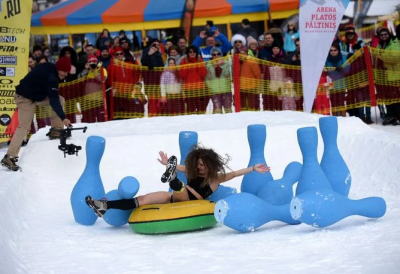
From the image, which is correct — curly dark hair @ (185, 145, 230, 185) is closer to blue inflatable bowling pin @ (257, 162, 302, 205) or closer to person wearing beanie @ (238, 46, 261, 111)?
blue inflatable bowling pin @ (257, 162, 302, 205)

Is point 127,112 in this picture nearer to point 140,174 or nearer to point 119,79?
point 119,79

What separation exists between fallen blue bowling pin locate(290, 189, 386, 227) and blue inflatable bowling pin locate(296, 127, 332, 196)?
2.13ft

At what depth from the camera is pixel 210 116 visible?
11.3 metres

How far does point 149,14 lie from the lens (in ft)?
63.9

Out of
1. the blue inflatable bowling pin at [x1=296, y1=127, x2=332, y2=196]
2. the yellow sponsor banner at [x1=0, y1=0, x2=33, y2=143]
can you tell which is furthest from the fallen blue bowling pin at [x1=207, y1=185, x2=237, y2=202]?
the yellow sponsor banner at [x1=0, y1=0, x2=33, y2=143]

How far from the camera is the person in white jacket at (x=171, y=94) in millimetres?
12680

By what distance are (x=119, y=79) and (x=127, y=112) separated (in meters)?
0.55

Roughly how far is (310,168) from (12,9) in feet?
19.2

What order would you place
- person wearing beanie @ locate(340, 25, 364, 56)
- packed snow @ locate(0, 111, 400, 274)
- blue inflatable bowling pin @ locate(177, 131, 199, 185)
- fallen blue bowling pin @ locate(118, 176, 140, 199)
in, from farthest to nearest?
person wearing beanie @ locate(340, 25, 364, 56), blue inflatable bowling pin @ locate(177, 131, 199, 185), fallen blue bowling pin @ locate(118, 176, 140, 199), packed snow @ locate(0, 111, 400, 274)

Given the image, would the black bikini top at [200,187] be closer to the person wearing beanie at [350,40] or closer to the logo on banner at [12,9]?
the logo on banner at [12,9]

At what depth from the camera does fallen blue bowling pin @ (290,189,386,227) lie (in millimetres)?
6043

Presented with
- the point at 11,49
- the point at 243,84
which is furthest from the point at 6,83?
the point at 243,84

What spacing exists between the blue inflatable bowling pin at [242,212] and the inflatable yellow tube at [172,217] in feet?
0.96

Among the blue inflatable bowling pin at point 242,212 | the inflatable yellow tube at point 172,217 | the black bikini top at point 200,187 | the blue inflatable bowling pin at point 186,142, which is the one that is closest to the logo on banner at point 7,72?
the blue inflatable bowling pin at point 186,142
